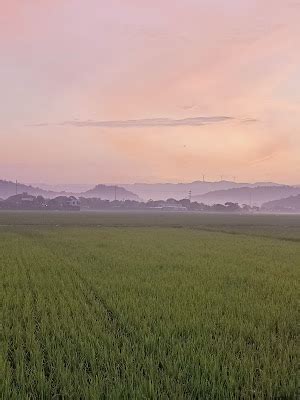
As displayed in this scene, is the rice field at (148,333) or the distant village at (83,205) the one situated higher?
the distant village at (83,205)

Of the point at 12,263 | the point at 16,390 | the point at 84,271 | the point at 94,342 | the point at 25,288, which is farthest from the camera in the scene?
the point at 12,263

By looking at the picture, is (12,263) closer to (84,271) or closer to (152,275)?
(84,271)

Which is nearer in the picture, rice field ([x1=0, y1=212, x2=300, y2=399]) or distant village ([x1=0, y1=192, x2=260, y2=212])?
rice field ([x1=0, y1=212, x2=300, y2=399])

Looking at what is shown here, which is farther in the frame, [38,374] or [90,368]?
[90,368]

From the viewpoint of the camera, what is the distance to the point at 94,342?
548 cm

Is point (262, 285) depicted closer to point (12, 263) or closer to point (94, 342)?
point (94, 342)

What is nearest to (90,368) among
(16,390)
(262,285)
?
(16,390)

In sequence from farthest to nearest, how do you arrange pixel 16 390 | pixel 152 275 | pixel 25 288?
pixel 152 275, pixel 25 288, pixel 16 390

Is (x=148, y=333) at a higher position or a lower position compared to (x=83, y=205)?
lower

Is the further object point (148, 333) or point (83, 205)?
point (83, 205)

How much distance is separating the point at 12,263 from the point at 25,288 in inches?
171

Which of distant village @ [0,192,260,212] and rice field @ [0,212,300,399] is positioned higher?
distant village @ [0,192,260,212]

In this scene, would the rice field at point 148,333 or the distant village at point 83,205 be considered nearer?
the rice field at point 148,333

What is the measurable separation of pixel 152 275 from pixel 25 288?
11.2ft
